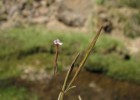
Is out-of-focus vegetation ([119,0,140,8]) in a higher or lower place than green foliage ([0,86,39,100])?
lower

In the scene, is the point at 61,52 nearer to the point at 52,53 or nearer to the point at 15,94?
the point at 52,53

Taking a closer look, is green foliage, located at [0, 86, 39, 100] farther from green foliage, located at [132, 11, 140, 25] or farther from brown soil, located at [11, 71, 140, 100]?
green foliage, located at [132, 11, 140, 25]

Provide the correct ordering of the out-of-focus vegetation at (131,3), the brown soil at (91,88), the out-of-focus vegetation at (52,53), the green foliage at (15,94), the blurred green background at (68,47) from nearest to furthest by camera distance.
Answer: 1. the green foliage at (15,94)
2. the brown soil at (91,88)
3. the blurred green background at (68,47)
4. the out-of-focus vegetation at (52,53)
5. the out-of-focus vegetation at (131,3)

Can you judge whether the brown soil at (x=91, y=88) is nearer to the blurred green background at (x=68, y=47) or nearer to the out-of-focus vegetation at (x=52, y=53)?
the blurred green background at (x=68, y=47)

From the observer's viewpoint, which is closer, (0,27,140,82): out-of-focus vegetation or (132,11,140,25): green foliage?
(0,27,140,82): out-of-focus vegetation

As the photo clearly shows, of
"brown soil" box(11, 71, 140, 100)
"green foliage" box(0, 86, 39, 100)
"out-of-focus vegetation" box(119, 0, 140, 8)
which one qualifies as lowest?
"brown soil" box(11, 71, 140, 100)

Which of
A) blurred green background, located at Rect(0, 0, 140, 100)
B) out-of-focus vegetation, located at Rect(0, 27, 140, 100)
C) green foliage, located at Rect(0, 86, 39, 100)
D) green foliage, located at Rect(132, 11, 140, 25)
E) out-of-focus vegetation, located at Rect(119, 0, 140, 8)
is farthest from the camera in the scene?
out-of-focus vegetation, located at Rect(119, 0, 140, 8)

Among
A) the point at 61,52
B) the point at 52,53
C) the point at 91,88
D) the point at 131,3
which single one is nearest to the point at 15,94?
the point at 91,88

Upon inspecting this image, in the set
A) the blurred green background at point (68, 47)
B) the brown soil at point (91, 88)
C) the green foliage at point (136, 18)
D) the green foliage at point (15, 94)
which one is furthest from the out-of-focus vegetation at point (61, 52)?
the green foliage at point (136, 18)

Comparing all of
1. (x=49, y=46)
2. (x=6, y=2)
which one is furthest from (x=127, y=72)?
(x=6, y=2)

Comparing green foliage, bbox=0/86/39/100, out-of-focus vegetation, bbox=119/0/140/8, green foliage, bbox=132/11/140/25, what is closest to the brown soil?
green foliage, bbox=0/86/39/100
